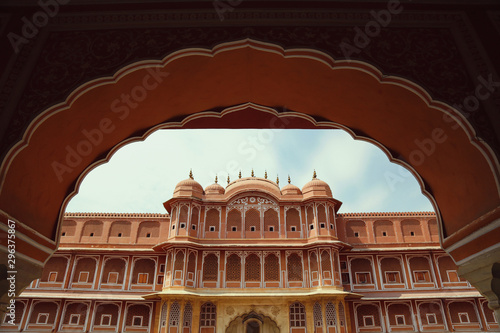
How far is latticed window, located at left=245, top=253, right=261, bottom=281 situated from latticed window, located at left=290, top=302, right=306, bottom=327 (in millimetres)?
2430

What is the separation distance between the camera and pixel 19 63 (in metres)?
3.86

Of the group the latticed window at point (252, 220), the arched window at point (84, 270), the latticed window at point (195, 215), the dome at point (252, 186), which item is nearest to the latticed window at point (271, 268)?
the latticed window at point (252, 220)

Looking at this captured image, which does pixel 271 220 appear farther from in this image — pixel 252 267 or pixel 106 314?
pixel 106 314

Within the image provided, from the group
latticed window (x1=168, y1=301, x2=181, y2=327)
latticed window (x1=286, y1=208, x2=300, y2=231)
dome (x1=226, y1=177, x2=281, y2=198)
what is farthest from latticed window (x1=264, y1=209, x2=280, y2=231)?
latticed window (x1=168, y1=301, x2=181, y2=327)

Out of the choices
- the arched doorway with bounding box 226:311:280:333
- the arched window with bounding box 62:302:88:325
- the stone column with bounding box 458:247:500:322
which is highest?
the arched window with bounding box 62:302:88:325

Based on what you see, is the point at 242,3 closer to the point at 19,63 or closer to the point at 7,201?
the point at 19,63

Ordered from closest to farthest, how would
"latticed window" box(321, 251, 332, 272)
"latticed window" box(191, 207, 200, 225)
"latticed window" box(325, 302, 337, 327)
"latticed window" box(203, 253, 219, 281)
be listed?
"latticed window" box(325, 302, 337, 327) → "latticed window" box(321, 251, 332, 272) → "latticed window" box(203, 253, 219, 281) → "latticed window" box(191, 207, 200, 225)

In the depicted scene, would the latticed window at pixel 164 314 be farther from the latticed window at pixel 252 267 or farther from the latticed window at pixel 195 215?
the latticed window at pixel 195 215

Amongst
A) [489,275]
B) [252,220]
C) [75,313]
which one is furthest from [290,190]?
[489,275]

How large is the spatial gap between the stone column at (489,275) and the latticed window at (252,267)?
15936mm

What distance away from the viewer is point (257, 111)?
5.47 meters

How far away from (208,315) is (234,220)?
18.2 feet

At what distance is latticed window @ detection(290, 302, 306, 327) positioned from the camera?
58.5 feet

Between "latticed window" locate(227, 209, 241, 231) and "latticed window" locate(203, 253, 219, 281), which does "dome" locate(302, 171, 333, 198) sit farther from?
"latticed window" locate(203, 253, 219, 281)
